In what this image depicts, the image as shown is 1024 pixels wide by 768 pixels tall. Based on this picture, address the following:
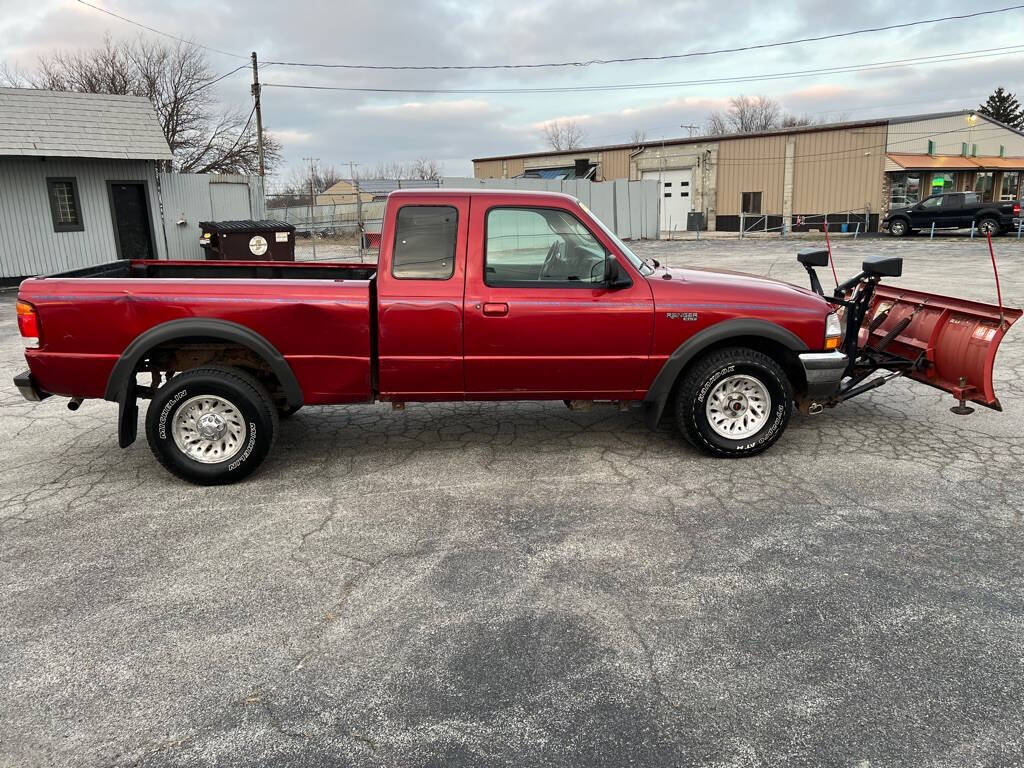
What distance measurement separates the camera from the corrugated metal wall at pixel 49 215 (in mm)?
16578

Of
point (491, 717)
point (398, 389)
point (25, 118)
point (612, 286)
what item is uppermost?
→ point (25, 118)

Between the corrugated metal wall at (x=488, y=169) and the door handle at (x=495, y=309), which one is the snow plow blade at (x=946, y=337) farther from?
the corrugated metal wall at (x=488, y=169)

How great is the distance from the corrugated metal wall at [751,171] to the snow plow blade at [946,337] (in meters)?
38.2

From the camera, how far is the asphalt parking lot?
268 centimetres

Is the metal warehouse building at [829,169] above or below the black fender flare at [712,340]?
above

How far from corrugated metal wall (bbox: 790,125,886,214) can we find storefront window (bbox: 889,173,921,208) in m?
0.75

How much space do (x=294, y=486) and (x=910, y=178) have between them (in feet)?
133

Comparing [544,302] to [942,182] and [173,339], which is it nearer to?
[173,339]

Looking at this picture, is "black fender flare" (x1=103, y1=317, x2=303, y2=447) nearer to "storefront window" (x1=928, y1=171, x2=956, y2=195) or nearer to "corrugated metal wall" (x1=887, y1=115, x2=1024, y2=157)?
"corrugated metal wall" (x1=887, y1=115, x2=1024, y2=157)

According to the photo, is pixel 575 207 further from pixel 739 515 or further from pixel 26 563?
pixel 26 563

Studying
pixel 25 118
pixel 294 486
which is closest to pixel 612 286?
pixel 294 486

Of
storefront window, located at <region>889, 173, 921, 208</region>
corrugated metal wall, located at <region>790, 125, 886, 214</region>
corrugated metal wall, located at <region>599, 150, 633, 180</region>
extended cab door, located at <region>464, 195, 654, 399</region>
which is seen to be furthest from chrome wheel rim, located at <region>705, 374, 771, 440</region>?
corrugated metal wall, located at <region>599, 150, 633, 180</region>

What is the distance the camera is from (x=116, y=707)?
282 centimetres

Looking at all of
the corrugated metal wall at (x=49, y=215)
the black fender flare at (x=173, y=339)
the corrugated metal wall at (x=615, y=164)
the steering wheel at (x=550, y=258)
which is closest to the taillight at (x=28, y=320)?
the black fender flare at (x=173, y=339)
